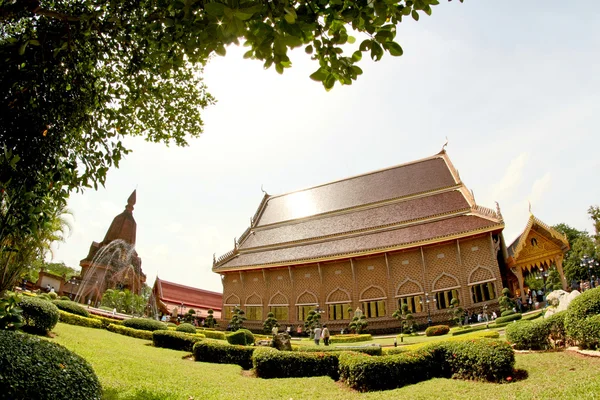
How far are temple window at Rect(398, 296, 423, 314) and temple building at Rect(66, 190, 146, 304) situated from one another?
21.0 meters

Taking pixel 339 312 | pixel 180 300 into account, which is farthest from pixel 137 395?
pixel 180 300

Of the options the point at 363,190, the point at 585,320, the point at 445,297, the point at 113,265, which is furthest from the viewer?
the point at 363,190

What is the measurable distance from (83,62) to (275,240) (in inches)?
1058

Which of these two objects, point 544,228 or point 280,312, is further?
point 280,312

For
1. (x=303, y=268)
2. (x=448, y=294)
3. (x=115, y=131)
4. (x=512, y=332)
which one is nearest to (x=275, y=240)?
(x=303, y=268)

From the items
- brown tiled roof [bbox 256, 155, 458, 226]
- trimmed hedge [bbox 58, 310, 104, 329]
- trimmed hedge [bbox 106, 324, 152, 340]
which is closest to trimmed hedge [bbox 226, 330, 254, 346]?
trimmed hedge [bbox 106, 324, 152, 340]

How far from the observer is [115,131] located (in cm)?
606

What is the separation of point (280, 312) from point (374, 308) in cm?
714

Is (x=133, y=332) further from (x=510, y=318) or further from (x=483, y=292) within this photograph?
(x=483, y=292)

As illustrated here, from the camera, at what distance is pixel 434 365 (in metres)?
8.12

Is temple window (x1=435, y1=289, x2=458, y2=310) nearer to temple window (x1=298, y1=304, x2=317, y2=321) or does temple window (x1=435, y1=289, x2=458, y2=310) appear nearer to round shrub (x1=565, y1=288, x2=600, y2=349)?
temple window (x1=298, y1=304, x2=317, y2=321)

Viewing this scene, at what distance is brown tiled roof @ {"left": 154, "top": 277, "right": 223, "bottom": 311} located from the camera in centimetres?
3391

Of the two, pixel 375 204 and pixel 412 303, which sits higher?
pixel 375 204

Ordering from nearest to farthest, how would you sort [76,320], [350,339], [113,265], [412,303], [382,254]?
1. [76,320]
2. [350,339]
3. [412,303]
4. [382,254]
5. [113,265]
